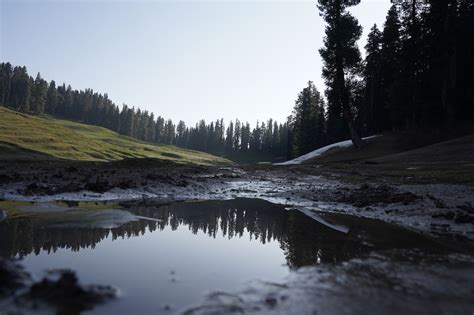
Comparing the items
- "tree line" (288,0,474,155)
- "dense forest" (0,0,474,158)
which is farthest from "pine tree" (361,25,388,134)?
"tree line" (288,0,474,155)

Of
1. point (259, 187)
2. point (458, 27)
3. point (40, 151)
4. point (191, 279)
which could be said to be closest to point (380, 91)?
point (458, 27)

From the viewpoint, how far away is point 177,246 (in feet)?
14.6

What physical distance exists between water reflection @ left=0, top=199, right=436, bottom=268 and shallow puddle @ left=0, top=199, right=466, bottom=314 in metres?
0.01

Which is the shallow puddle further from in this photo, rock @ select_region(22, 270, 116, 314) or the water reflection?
rock @ select_region(22, 270, 116, 314)

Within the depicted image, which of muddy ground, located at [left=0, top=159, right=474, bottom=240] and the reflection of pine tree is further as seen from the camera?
muddy ground, located at [left=0, top=159, right=474, bottom=240]

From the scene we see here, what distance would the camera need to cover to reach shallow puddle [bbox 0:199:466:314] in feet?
9.67

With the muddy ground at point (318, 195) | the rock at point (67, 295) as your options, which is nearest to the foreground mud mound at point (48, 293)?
the rock at point (67, 295)

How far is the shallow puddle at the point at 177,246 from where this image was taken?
116 inches

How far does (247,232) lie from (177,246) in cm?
151

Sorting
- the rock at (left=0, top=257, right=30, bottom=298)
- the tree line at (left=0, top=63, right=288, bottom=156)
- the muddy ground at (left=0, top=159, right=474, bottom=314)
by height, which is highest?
the tree line at (left=0, top=63, right=288, bottom=156)

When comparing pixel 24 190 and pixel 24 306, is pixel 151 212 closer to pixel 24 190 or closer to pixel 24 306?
pixel 24 190

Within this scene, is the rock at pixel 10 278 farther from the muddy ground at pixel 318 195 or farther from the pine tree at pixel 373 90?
the pine tree at pixel 373 90

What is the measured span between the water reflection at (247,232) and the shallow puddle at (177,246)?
13 mm

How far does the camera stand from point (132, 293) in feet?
8.75
